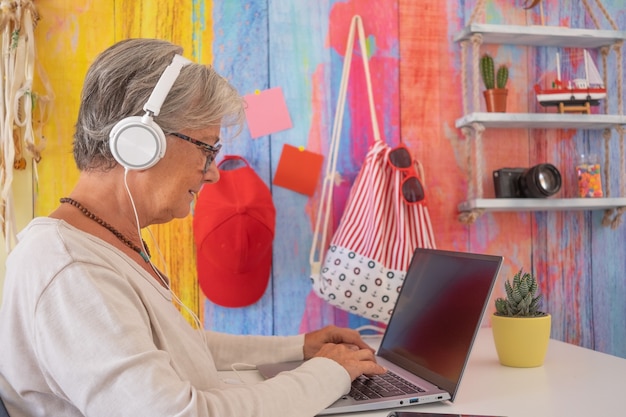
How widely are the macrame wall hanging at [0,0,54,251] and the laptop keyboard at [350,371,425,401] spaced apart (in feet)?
3.27

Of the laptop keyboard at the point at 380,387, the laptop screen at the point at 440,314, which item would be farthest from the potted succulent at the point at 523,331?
the laptop keyboard at the point at 380,387

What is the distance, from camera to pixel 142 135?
955 millimetres

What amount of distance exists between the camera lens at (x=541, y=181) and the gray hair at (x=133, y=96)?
1079 mm

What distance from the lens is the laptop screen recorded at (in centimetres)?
114

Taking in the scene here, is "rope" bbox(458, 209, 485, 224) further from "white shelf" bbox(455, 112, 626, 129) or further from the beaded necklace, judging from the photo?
the beaded necklace

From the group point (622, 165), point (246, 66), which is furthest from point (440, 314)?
point (622, 165)

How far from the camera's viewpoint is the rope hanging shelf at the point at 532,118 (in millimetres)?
1827

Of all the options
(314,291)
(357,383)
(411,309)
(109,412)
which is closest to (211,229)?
(314,291)

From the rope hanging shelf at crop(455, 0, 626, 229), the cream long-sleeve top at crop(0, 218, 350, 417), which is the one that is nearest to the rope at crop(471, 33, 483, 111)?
the rope hanging shelf at crop(455, 0, 626, 229)

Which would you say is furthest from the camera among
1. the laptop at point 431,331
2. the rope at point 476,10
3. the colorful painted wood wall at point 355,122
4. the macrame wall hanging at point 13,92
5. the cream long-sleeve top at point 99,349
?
the rope at point 476,10

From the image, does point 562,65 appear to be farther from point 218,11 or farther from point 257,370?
point 257,370

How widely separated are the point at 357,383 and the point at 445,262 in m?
0.32

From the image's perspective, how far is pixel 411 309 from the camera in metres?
1.38

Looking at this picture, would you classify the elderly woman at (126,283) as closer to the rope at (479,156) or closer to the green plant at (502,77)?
the rope at (479,156)
